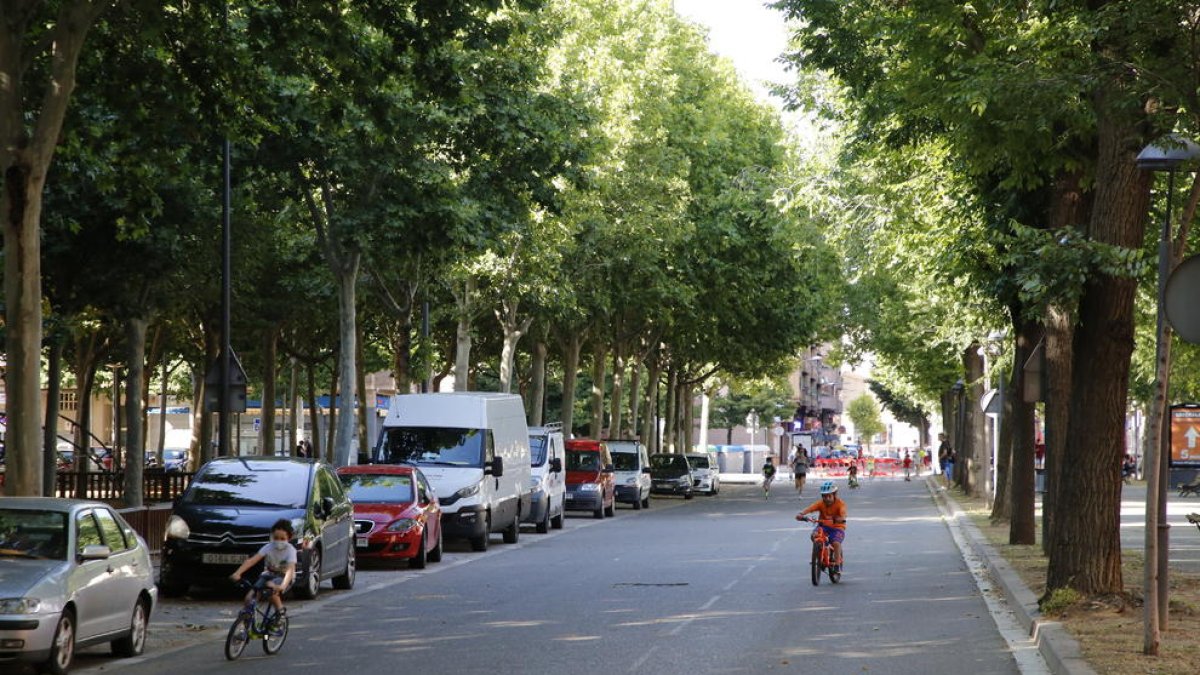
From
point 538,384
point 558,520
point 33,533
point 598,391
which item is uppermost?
point 538,384

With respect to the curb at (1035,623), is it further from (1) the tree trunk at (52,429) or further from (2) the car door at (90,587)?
(1) the tree trunk at (52,429)

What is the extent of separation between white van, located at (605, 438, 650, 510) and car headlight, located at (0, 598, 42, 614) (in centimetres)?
3772

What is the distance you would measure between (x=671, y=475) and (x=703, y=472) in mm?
2967

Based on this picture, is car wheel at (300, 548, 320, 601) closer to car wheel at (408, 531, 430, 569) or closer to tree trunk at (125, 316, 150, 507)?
car wheel at (408, 531, 430, 569)

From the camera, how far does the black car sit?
19453mm

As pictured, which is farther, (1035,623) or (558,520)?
(558,520)

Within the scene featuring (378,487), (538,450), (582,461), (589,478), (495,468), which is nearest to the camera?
(378,487)

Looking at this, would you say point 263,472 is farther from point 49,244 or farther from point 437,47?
point 49,244

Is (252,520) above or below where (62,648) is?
above

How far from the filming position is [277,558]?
14.6 m

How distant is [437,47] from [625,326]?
39604 mm

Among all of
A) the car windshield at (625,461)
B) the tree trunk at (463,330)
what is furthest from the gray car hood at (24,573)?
the car windshield at (625,461)

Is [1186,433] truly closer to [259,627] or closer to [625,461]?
[625,461]

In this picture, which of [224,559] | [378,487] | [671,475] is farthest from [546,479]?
[671,475]
